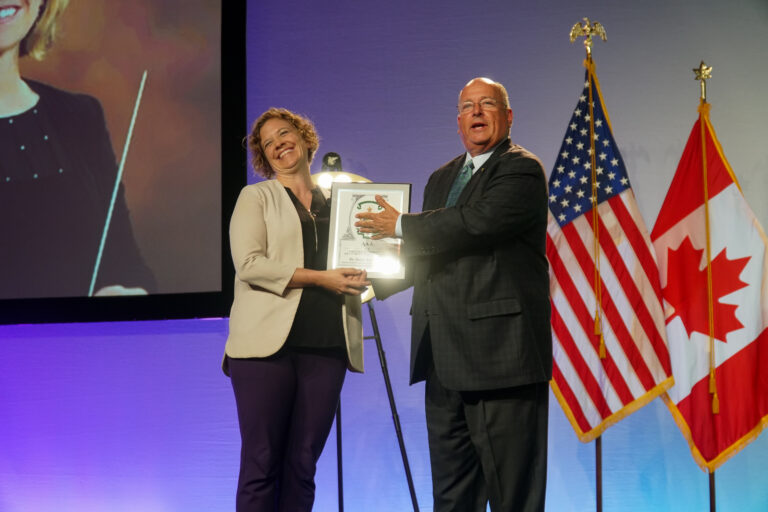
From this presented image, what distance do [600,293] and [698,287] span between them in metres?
0.42

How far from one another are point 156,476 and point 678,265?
8.59ft

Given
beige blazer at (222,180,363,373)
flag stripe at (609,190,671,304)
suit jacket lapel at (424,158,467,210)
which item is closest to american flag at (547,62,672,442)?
flag stripe at (609,190,671,304)

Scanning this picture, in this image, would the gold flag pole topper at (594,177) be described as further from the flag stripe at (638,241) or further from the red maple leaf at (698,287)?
the red maple leaf at (698,287)

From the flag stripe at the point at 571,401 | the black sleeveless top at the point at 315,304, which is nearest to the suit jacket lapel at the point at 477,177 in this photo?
the black sleeveless top at the point at 315,304

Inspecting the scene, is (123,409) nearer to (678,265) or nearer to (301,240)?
(301,240)

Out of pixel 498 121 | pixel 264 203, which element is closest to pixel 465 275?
pixel 498 121

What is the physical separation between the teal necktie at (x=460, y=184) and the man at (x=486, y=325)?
1 cm

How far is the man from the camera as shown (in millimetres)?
1861

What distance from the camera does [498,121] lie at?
2049 millimetres

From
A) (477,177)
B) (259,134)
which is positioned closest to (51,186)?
(259,134)

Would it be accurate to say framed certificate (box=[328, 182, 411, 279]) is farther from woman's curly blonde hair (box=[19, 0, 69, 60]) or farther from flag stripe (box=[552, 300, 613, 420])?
woman's curly blonde hair (box=[19, 0, 69, 60])

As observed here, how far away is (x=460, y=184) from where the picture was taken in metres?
2.09

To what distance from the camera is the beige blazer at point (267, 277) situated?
222cm

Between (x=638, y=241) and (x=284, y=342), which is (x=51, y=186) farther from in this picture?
(x=638, y=241)
